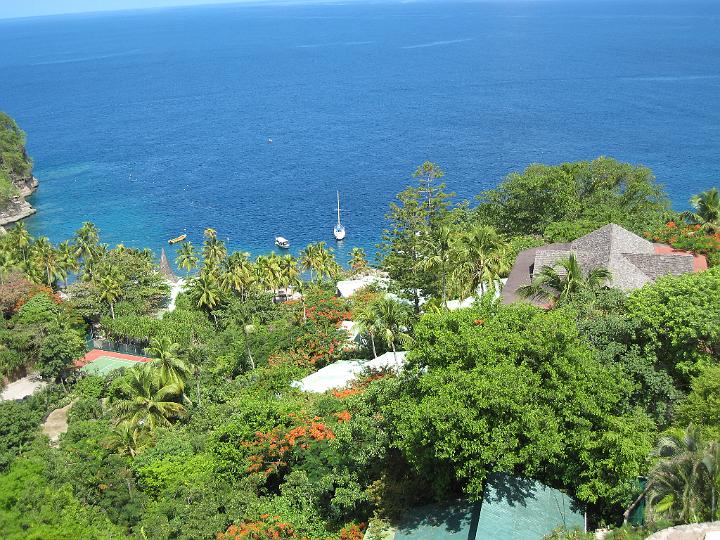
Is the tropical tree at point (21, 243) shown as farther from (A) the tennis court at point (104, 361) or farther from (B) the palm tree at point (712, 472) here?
(B) the palm tree at point (712, 472)

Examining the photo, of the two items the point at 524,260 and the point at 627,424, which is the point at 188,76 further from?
the point at 627,424

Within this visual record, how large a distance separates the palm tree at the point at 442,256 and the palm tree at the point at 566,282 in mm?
5459

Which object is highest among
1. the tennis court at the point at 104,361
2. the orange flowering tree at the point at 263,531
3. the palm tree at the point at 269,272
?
the orange flowering tree at the point at 263,531

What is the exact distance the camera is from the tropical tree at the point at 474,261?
114ft

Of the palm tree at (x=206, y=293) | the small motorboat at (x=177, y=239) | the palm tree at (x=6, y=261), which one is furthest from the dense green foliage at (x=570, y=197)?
the small motorboat at (x=177, y=239)

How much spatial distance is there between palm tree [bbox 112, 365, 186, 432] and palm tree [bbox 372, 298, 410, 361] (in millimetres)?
10406

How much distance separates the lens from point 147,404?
31.1 m

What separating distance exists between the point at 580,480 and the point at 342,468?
7.56 metres

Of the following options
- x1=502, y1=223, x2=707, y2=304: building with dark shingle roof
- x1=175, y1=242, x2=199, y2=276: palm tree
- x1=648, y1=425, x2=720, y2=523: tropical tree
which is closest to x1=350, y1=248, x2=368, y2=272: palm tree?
x1=175, y1=242, x2=199, y2=276: palm tree

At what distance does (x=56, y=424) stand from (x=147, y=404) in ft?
23.8

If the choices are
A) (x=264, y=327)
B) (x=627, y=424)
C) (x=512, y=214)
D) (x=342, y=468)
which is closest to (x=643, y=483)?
(x=627, y=424)

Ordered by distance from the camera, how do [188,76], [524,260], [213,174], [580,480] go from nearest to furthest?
[580,480]
[524,260]
[213,174]
[188,76]

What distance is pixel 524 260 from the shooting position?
37.8m

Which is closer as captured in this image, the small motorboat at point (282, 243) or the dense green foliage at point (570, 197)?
the dense green foliage at point (570, 197)
